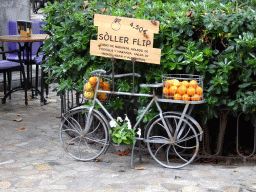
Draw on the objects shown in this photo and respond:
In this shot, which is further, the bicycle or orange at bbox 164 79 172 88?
the bicycle

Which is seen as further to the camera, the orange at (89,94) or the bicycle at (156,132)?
the orange at (89,94)

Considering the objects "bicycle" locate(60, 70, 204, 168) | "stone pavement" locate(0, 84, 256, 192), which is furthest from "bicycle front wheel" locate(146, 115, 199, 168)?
"stone pavement" locate(0, 84, 256, 192)

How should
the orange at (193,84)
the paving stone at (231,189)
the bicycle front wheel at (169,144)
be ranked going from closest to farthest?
the paving stone at (231,189), the orange at (193,84), the bicycle front wheel at (169,144)

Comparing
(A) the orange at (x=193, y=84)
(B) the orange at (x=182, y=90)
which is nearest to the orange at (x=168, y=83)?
(B) the orange at (x=182, y=90)

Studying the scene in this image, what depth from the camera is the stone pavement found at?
3992 millimetres

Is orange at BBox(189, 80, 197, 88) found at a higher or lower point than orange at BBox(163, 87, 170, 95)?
higher

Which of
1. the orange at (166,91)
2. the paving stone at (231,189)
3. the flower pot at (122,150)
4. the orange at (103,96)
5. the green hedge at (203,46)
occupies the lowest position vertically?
the paving stone at (231,189)

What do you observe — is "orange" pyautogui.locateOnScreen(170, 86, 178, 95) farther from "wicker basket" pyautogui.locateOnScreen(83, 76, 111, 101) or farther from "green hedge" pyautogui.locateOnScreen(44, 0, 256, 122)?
"wicker basket" pyautogui.locateOnScreen(83, 76, 111, 101)

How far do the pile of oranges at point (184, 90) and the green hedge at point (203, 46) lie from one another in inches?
7.7

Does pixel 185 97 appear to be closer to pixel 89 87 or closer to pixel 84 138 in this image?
pixel 89 87

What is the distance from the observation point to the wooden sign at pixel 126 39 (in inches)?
169

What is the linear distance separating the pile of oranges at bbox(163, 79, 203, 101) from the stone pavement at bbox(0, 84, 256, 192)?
849mm

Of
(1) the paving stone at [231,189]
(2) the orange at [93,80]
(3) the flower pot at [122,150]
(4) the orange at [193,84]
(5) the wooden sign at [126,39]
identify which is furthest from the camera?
(3) the flower pot at [122,150]

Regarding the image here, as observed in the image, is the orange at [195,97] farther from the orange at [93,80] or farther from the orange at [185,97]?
the orange at [93,80]
